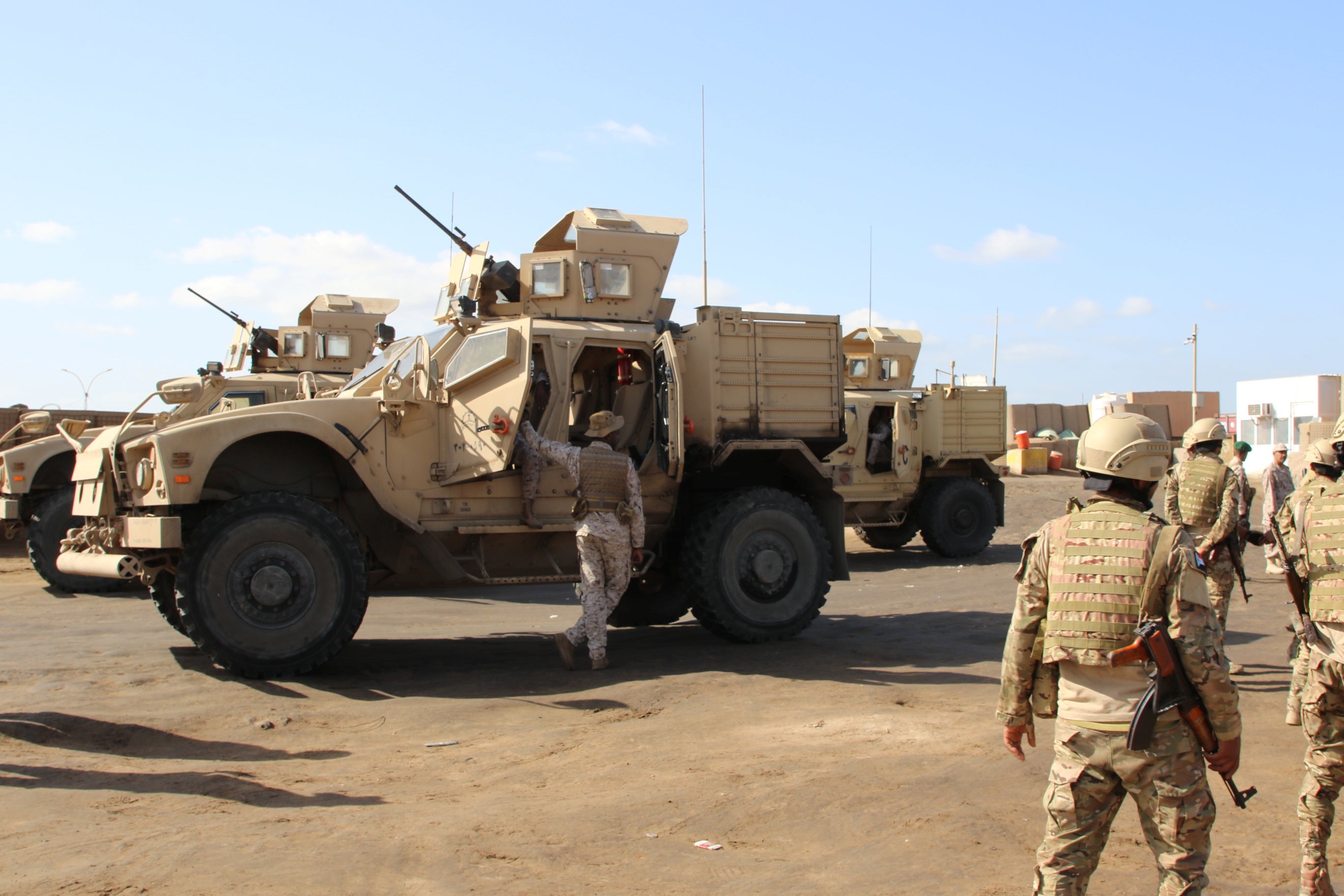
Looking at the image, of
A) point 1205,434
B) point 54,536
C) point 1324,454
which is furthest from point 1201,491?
point 54,536

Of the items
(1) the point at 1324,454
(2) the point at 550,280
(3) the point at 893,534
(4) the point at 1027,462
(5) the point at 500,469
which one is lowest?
(3) the point at 893,534

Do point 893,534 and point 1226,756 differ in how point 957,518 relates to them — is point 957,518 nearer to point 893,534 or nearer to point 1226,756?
point 893,534

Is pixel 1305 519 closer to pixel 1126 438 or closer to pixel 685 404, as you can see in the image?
pixel 1126 438

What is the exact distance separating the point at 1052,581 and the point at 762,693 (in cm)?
369

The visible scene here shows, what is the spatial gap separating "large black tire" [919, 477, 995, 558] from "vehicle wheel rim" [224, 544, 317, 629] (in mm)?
10129

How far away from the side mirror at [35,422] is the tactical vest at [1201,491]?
40.6ft

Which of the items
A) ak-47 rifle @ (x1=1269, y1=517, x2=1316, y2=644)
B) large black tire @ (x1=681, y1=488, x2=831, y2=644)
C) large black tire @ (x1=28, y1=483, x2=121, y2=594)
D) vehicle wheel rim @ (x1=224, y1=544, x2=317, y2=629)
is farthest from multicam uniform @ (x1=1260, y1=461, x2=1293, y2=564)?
large black tire @ (x1=28, y1=483, x2=121, y2=594)

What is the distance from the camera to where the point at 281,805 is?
4.66 metres

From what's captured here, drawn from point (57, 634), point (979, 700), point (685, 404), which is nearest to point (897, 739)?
point (979, 700)

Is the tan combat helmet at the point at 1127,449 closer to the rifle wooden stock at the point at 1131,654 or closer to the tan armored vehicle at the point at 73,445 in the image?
the rifle wooden stock at the point at 1131,654

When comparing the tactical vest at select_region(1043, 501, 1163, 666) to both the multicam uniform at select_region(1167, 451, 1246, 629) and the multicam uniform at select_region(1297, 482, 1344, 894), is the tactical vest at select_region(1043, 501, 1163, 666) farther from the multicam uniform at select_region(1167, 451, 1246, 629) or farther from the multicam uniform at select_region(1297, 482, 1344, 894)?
the multicam uniform at select_region(1167, 451, 1246, 629)

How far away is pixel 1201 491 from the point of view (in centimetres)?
691

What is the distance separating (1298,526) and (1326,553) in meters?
0.20

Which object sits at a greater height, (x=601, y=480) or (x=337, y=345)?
(x=337, y=345)
